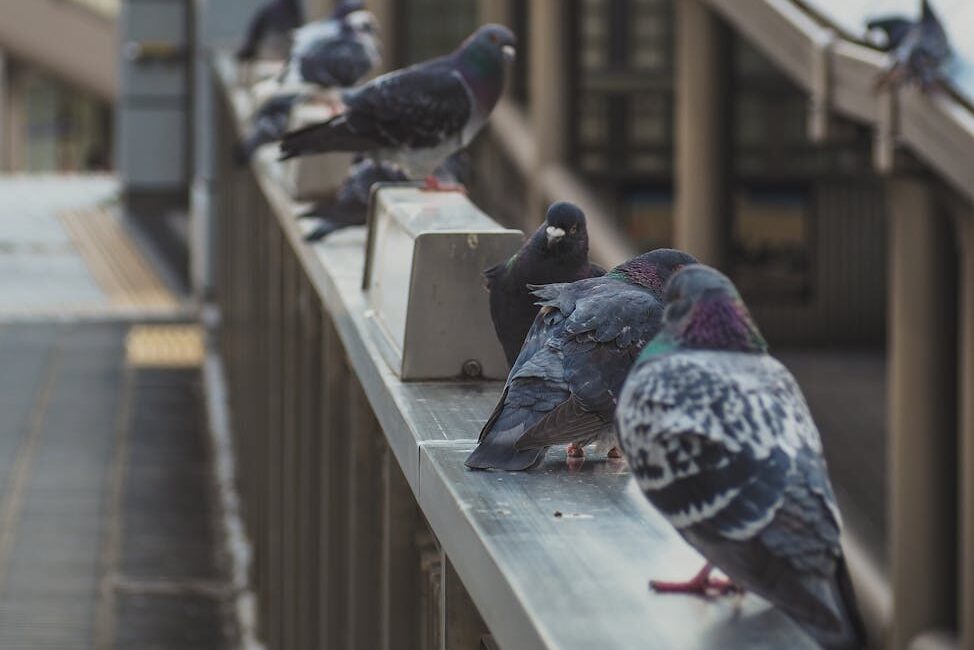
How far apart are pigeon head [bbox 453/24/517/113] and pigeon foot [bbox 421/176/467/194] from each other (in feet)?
1.19

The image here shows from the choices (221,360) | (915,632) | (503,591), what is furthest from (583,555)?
(221,360)

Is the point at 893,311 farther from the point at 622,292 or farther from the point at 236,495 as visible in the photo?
the point at 622,292

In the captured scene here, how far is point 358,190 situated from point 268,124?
2998 millimetres

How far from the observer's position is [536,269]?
3465 mm

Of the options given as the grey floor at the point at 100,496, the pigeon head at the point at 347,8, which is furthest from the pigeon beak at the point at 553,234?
the grey floor at the point at 100,496

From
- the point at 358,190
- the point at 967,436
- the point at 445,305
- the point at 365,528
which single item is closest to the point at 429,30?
the point at 967,436

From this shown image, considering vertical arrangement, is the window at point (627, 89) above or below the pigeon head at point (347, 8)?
below

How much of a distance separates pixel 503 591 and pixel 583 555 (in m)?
0.14

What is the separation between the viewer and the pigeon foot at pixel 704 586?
2143 millimetres

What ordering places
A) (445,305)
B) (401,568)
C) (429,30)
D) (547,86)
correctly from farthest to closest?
(429,30), (547,86), (445,305), (401,568)

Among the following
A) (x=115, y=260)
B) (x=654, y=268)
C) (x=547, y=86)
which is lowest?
(x=115, y=260)

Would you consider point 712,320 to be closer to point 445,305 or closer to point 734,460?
point 734,460

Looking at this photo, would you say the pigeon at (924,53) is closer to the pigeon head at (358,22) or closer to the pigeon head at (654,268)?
the pigeon head at (358,22)

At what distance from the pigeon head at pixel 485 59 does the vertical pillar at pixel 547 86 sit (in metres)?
9.19
